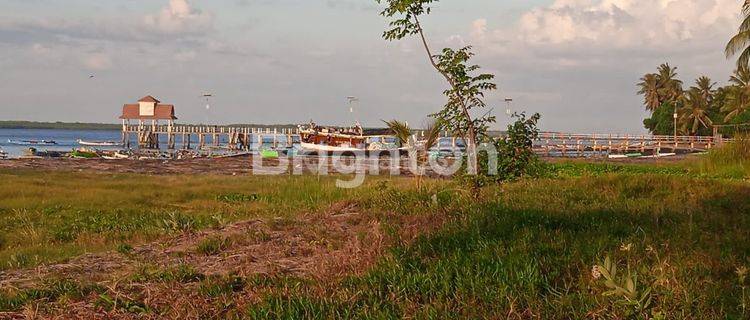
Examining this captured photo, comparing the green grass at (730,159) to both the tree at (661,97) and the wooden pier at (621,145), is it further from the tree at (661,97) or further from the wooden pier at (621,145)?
the tree at (661,97)

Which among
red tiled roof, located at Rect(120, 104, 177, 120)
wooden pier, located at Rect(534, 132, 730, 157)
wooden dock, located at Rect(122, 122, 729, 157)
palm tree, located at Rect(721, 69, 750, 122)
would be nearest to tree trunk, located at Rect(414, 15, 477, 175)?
wooden dock, located at Rect(122, 122, 729, 157)

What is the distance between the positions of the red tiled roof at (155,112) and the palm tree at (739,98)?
59188 millimetres

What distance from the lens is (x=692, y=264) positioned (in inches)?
209

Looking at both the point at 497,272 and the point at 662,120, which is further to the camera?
the point at 662,120

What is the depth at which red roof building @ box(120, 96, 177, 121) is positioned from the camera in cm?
8250

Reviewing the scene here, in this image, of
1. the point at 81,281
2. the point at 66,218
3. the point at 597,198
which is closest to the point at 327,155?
the point at 66,218

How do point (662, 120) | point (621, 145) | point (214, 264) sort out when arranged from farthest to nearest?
point (662, 120), point (621, 145), point (214, 264)

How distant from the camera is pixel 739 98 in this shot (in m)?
59.8

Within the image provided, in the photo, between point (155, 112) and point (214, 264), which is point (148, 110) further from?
point (214, 264)

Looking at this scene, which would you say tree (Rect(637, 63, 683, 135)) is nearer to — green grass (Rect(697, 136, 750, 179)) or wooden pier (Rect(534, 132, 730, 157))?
wooden pier (Rect(534, 132, 730, 157))

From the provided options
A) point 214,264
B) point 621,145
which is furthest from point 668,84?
point 214,264

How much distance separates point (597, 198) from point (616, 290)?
20.2 feet

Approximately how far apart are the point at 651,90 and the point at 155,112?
2324 inches

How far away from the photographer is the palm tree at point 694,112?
68812 millimetres
